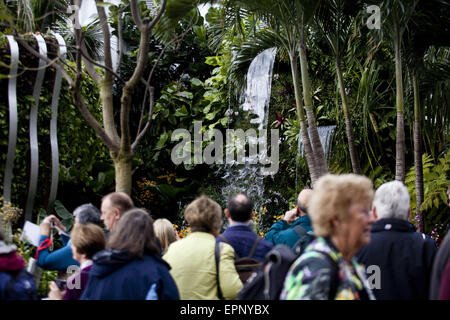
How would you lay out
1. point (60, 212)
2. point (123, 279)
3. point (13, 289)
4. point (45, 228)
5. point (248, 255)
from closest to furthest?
point (13, 289)
point (123, 279)
point (248, 255)
point (45, 228)
point (60, 212)

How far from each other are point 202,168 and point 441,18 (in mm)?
6329

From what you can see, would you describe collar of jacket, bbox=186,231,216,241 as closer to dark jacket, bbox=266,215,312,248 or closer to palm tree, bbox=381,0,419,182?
dark jacket, bbox=266,215,312,248

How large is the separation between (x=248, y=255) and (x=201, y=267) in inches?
21.7

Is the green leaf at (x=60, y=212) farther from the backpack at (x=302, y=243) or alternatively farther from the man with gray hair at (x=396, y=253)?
the man with gray hair at (x=396, y=253)

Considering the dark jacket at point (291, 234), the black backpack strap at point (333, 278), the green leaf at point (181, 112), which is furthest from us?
the green leaf at point (181, 112)

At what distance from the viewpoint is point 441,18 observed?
24.7ft

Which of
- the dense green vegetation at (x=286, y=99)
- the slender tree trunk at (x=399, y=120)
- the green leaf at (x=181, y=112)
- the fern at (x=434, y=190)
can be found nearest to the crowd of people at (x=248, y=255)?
the dense green vegetation at (x=286, y=99)

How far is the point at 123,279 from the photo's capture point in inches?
119

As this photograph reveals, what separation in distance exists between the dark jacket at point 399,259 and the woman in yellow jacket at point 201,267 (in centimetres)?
85

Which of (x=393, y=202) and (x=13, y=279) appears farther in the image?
(x=393, y=202)

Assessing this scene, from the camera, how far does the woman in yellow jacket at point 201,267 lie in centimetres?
373

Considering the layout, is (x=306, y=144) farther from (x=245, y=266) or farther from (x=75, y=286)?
(x=75, y=286)

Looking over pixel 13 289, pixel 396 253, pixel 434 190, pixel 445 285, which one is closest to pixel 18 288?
pixel 13 289
